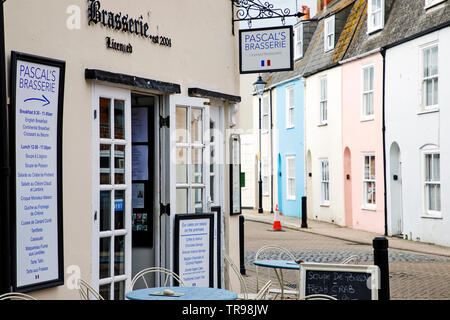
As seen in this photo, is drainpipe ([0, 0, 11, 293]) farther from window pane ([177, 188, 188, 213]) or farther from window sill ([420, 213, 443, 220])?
window sill ([420, 213, 443, 220])

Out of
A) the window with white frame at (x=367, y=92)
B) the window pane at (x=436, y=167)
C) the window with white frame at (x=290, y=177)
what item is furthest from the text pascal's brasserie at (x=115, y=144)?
the window with white frame at (x=290, y=177)

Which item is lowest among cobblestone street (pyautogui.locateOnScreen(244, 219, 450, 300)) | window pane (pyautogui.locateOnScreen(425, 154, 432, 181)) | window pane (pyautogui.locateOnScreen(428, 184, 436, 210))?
cobblestone street (pyautogui.locateOnScreen(244, 219, 450, 300))

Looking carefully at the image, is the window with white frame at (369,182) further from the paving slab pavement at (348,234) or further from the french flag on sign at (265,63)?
the french flag on sign at (265,63)

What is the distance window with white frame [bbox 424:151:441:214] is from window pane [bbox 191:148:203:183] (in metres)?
10.5

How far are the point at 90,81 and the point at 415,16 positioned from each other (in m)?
14.5

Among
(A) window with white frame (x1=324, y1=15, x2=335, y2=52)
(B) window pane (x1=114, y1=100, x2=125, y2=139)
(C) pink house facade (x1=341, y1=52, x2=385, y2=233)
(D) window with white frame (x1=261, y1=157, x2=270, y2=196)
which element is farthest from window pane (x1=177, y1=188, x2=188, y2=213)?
(D) window with white frame (x1=261, y1=157, x2=270, y2=196)

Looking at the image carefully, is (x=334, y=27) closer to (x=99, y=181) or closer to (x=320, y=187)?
(x=320, y=187)

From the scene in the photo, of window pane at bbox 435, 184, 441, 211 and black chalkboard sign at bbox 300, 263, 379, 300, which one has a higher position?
window pane at bbox 435, 184, 441, 211

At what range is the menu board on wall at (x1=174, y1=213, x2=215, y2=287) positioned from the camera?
8.81 meters

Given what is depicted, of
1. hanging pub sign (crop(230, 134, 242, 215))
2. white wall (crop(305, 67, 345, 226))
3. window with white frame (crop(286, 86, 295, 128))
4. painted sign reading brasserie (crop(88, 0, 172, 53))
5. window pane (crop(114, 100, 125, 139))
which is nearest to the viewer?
painted sign reading brasserie (crop(88, 0, 172, 53))

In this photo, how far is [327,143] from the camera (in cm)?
2639

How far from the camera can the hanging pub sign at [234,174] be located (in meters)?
10.4
